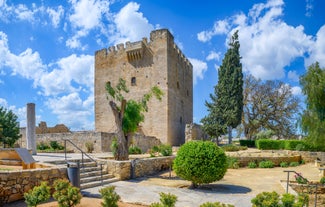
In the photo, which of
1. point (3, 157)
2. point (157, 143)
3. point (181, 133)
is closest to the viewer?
point (3, 157)

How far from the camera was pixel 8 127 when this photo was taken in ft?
63.6

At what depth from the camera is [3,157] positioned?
992cm

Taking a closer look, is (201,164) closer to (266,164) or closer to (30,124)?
(266,164)

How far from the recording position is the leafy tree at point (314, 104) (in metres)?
13.4

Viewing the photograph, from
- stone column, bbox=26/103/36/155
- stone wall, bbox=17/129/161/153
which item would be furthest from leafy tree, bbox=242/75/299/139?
stone column, bbox=26/103/36/155

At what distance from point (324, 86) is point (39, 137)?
21576 millimetres

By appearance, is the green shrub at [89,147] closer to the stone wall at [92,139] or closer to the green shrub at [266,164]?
the stone wall at [92,139]

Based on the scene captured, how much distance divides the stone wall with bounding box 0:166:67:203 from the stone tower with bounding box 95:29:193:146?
60.8ft

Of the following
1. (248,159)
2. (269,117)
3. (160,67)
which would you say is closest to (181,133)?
(160,67)

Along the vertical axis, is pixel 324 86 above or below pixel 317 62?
below

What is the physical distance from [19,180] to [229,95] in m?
23.3

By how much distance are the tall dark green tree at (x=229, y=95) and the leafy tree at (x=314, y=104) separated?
11.8 metres

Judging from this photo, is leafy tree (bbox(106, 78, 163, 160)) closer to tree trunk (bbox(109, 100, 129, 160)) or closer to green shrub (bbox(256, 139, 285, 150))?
tree trunk (bbox(109, 100, 129, 160))

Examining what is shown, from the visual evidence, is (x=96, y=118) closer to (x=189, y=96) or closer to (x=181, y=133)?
(x=181, y=133)
